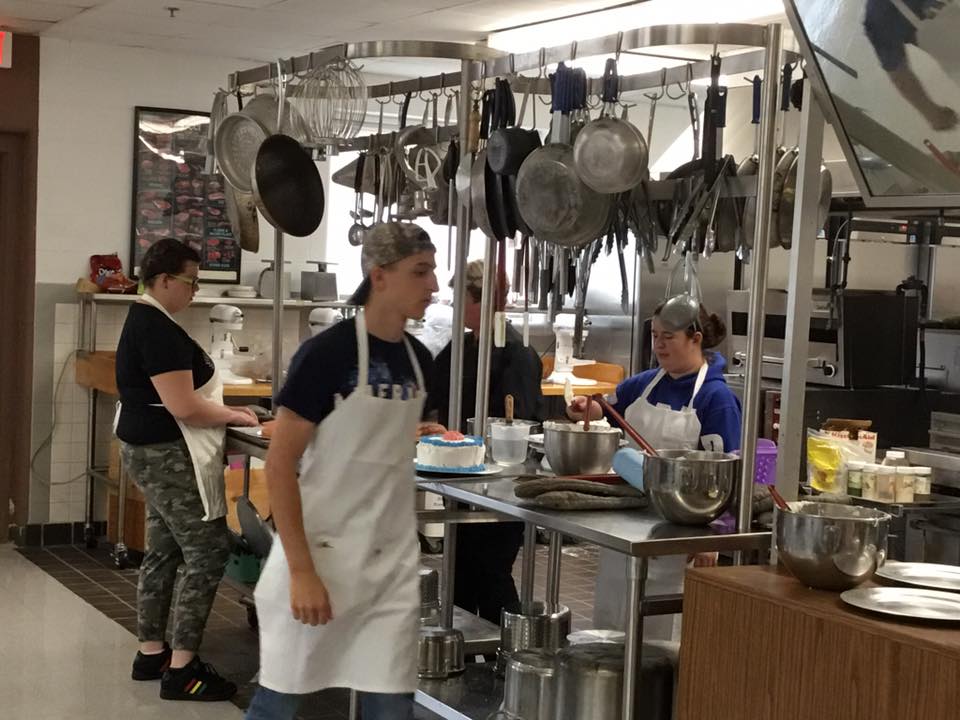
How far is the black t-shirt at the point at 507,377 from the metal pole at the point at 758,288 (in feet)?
5.02

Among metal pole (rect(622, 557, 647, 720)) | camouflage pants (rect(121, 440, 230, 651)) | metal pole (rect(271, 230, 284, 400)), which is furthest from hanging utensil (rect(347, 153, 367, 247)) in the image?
metal pole (rect(622, 557, 647, 720))

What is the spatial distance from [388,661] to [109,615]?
3.05 m

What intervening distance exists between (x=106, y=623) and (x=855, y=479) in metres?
3.05

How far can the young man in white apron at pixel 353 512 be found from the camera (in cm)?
275

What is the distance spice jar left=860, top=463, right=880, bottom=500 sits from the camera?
4.20m

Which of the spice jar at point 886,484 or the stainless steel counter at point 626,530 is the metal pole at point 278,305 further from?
the spice jar at point 886,484

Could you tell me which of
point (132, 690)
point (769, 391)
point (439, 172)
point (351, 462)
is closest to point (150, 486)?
point (132, 690)

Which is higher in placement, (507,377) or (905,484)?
(507,377)

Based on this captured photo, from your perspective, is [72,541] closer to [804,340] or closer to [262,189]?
[262,189]

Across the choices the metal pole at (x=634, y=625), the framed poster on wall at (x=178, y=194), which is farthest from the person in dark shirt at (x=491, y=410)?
the framed poster on wall at (x=178, y=194)

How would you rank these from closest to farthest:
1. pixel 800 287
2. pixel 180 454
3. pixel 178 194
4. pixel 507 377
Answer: pixel 800 287 → pixel 180 454 → pixel 507 377 → pixel 178 194

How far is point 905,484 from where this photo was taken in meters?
4.22

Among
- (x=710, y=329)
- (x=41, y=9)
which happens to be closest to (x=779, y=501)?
(x=710, y=329)

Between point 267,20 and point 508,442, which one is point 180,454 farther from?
point 267,20
